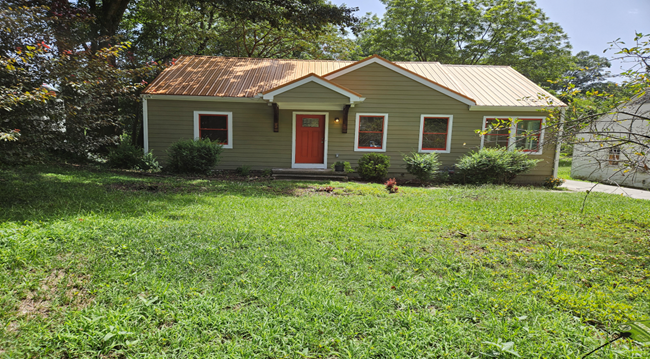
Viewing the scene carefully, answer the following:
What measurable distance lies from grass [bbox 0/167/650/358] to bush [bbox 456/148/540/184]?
18.0ft

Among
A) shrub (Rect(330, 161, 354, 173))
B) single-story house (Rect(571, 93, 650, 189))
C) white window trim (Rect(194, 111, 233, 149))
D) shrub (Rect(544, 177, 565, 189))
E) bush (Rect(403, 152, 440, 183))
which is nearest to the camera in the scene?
single-story house (Rect(571, 93, 650, 189))

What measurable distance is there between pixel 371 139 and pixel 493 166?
447 cm

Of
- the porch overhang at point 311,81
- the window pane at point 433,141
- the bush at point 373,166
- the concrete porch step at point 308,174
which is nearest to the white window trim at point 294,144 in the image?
the concrete porch step at point 308,174

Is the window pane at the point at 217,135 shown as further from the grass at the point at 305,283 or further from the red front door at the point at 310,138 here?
the grass at the point at 305,283

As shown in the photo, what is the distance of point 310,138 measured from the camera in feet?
42.1

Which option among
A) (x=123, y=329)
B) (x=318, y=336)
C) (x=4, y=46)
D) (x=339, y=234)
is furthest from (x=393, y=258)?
(x=4, y=46)

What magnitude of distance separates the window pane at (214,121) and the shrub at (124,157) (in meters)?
2.56

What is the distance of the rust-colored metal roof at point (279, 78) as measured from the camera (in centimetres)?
1229

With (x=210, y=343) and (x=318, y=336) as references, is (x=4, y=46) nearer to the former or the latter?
(x=210, y=343)

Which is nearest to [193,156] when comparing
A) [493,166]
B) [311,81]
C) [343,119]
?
[311,81]

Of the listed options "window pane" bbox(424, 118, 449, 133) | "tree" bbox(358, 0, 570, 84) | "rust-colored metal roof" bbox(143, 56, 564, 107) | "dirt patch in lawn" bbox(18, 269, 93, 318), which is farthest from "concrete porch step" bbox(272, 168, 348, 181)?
"tree" bbox(358, 0, 570, 84)

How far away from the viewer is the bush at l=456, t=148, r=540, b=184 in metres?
11.1

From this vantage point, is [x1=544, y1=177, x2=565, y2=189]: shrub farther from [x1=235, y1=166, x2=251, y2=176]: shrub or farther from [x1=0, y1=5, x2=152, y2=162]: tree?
[x1=0, y1=5, x2=152, y2=162]: tree

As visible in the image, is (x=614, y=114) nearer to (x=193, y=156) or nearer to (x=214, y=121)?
(x=193, y=156)
